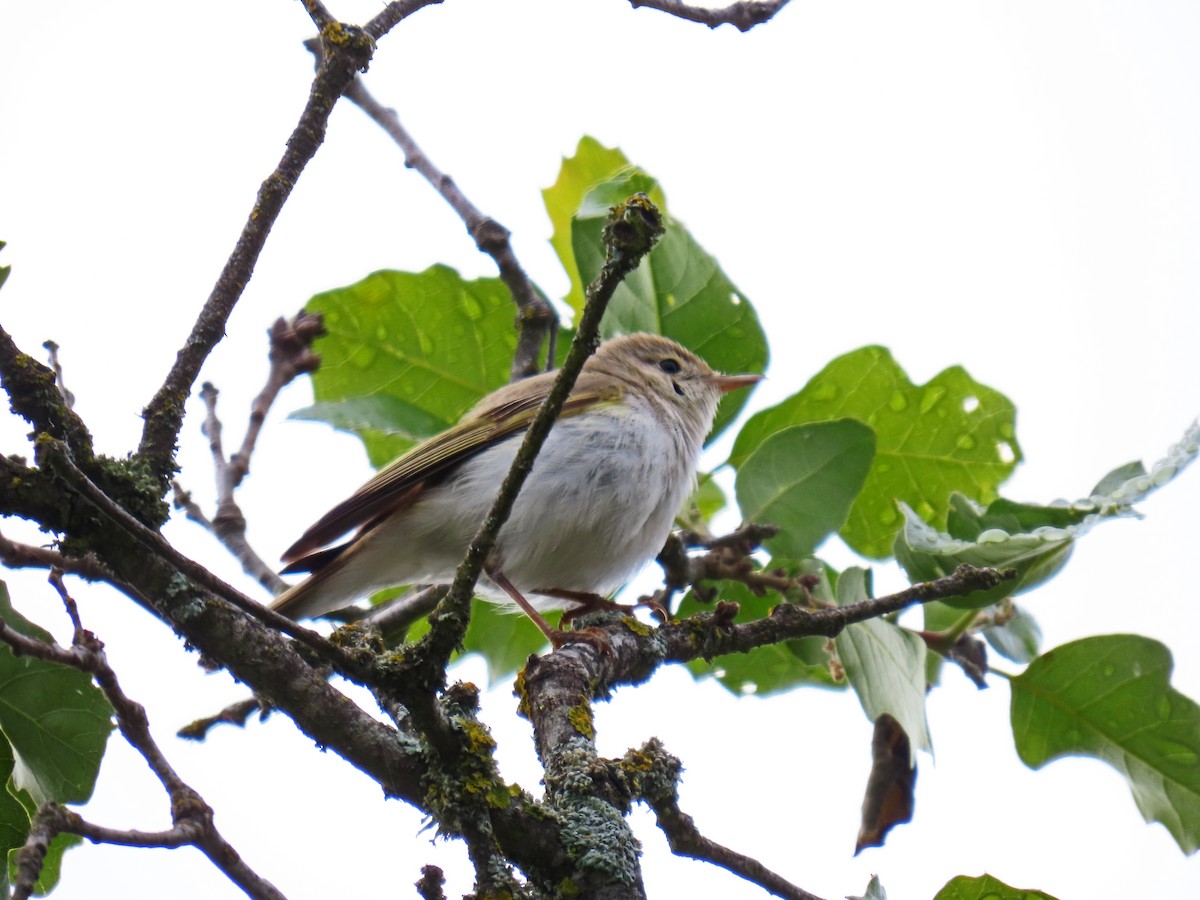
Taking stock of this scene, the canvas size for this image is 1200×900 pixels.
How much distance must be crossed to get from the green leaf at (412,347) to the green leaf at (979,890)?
246 cm

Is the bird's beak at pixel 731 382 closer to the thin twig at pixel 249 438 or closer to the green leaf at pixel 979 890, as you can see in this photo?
the thin twig at pixel 249 438

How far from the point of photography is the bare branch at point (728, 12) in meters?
2.84

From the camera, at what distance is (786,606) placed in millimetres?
2771

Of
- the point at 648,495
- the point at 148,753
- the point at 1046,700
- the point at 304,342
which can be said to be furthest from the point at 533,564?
the point at 148,753

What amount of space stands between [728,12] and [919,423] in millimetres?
1531

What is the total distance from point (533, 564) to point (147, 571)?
7.03ft

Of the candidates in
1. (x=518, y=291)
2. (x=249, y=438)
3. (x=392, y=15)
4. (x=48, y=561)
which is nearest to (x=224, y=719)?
(x=249, y=438)

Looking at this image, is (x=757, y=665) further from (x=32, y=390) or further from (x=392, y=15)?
(x=32, y=390)

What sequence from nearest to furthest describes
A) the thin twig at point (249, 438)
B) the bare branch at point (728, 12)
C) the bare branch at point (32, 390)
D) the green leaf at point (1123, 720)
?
the bare branch at point (32, 390) → the bare branch at point (728, 12) → the green leaf at point (1123, 720) → the thin twig at point (249, 438)

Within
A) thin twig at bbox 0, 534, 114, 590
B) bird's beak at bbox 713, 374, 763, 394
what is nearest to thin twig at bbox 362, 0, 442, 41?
thin twig at bbox 0, 534, 114, 590

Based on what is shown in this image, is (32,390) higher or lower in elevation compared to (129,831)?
higher

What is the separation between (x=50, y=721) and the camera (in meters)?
2.38

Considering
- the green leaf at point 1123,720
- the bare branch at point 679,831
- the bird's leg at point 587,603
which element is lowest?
the bare branch at point 679,831

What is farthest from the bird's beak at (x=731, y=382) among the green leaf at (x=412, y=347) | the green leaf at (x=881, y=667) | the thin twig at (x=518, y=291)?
the green leaf at (x=881, y=667)
